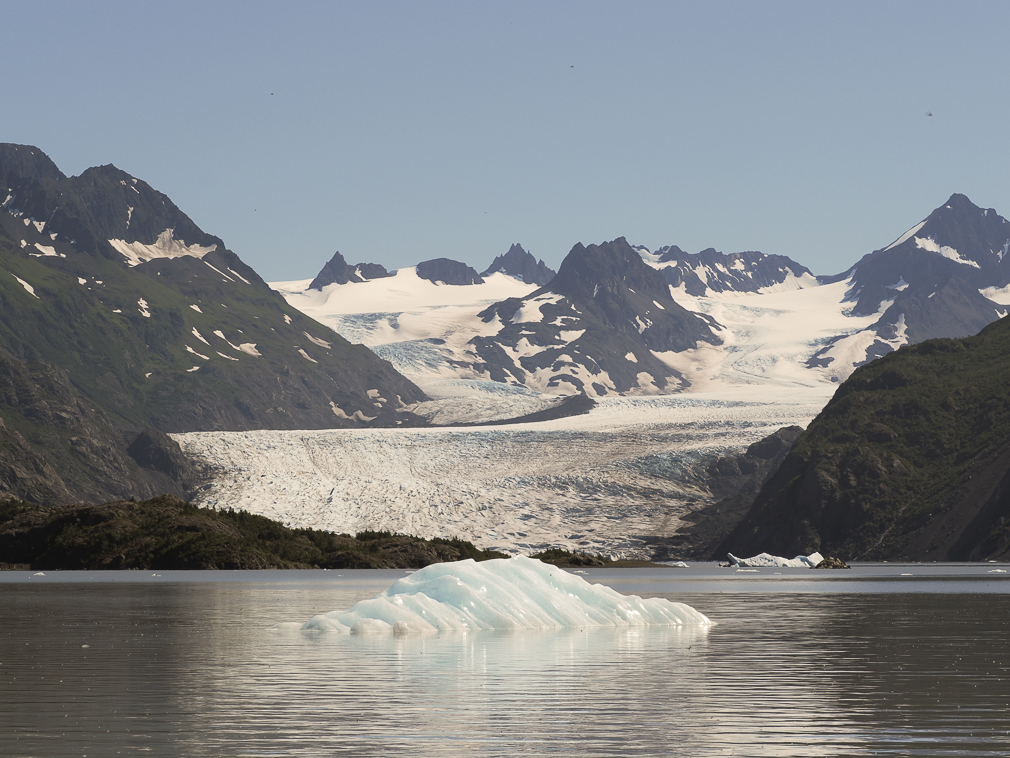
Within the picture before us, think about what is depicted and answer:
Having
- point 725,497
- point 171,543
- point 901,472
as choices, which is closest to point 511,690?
point 171,543

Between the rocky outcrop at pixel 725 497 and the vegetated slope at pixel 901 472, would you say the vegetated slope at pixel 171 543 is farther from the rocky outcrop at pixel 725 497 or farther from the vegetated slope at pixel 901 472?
the vegetated slope at pixel 901 472

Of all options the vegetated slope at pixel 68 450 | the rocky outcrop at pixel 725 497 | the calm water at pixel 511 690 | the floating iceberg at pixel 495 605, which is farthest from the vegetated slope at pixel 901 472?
the calm water at pixel 511 690

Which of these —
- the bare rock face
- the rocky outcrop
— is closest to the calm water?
the bare rock face

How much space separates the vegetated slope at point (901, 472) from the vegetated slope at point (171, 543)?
47.4 m

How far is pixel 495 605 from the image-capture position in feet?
106

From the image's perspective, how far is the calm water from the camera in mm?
14492

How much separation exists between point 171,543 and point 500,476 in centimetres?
6867

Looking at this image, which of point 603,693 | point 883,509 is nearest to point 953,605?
point 603,693

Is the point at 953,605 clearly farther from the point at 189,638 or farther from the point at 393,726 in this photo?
the point at 393,726

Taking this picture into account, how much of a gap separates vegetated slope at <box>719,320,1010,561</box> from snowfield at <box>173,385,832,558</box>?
13.0 meters

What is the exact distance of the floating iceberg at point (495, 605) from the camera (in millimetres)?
31328

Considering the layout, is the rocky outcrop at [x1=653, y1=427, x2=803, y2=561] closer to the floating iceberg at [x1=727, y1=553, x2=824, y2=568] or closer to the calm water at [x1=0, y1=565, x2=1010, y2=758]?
the floating iceberg at [x1=727, y1=553, x2=824, y2=568]

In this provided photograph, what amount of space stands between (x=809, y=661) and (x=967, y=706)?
6713mm

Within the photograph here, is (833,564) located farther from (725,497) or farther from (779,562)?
(725,497)
